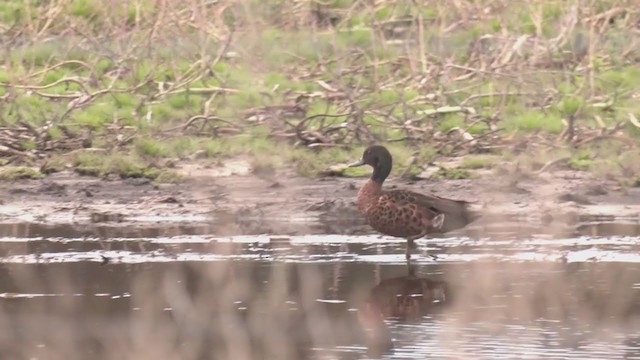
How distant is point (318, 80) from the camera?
A: 13.0 metres

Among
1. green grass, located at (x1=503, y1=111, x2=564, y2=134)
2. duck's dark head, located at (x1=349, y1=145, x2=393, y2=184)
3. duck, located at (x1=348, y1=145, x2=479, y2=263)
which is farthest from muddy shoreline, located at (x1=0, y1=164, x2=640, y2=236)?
green grass, located at (x1=503, y1=111, x2=564, y2=134)

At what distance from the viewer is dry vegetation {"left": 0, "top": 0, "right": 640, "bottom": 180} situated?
1148 cm

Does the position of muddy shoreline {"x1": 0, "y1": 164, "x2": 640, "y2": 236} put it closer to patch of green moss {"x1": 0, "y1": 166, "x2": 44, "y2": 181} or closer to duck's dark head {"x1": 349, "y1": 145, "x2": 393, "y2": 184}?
patch of green moss {"x1": 0, "y1": 166, "x2": 44, "y2": 181}

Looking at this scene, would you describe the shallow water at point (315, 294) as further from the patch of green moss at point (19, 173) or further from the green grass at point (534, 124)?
the green grass at point (534, 124)

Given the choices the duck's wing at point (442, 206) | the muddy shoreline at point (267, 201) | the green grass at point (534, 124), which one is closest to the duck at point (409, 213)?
the duck's wing at point (442, 206)

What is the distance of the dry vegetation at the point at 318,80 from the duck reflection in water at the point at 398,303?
9.58 ft

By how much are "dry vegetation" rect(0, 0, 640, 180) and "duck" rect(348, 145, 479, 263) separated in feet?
6.63

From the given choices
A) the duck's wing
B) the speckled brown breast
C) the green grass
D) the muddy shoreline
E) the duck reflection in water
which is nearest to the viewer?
the duck reflection in water

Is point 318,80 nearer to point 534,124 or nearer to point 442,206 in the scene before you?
point 534,124

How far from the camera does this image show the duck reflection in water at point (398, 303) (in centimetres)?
703

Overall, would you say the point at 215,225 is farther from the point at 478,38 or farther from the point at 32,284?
the point at 478,38

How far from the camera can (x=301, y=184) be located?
10711 millimetres

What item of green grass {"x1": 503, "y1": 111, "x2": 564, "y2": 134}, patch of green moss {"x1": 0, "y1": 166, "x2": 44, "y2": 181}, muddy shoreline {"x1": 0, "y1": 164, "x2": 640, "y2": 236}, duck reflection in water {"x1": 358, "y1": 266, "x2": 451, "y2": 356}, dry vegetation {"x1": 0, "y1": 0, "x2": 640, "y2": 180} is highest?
dry vegetation {"x1": 0, "y1": 0, "x2": 640, "y2": 180}

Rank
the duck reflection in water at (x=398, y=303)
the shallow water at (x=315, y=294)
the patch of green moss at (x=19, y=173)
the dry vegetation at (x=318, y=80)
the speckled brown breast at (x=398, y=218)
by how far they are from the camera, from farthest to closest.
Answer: the dry vegetation at (x=318, y=80) < the patch of green moss at (x=19, y=173) < the speckled brown breast at (x=398, y=218) < the duck reflection in water at (x=398, y=303) < the shallow water at (x=315, y=294)
